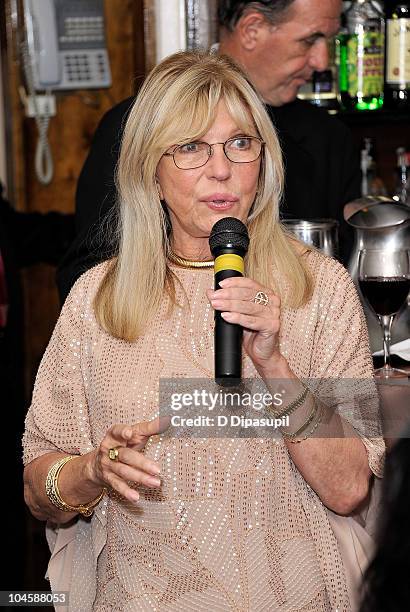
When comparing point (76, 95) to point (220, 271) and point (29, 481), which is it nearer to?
point (29, 481)

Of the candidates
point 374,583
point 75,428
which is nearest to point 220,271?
point 75,428

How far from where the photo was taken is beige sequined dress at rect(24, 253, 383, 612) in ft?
5.84

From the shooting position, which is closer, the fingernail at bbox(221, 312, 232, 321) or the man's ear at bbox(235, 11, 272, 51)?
the fingernail at bbox(221, 312, 232, 321)

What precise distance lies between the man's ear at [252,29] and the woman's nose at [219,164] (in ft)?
3.29

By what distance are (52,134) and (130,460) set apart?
9.45 feet

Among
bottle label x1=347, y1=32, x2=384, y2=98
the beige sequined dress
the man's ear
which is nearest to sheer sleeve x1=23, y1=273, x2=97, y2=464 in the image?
the beige sequined dress

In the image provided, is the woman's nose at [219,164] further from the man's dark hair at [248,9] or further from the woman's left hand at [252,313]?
the man's dark hair at [248,9]

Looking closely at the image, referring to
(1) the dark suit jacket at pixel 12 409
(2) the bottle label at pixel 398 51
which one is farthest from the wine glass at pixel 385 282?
(1) the dark suit jacket at pixel 12 409

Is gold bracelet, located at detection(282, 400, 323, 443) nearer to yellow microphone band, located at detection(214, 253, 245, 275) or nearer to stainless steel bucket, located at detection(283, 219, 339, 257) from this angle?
yellow microphone band, located at detection(214, 253, 245, 275)

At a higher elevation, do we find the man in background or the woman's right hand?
the man in background

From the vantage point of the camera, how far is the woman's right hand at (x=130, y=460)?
155 centimetres

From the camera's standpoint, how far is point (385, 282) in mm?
2252

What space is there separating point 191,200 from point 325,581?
2.22 feet

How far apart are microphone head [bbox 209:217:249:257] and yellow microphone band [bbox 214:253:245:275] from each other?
24mm
